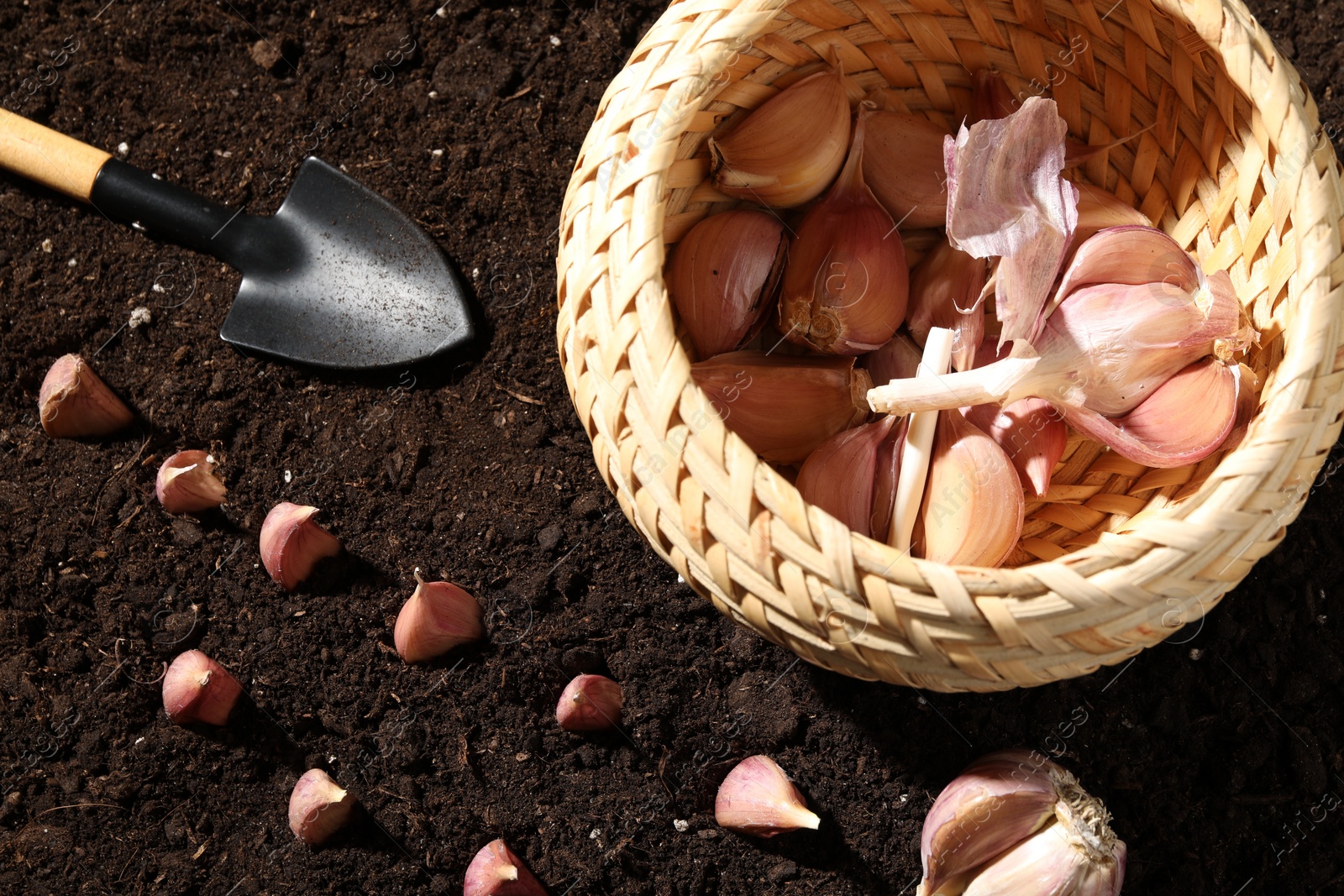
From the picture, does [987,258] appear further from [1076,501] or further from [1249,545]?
[1249,545]

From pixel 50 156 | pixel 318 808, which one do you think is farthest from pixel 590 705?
pixel 50 156

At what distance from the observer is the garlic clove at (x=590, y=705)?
1121 millimetres

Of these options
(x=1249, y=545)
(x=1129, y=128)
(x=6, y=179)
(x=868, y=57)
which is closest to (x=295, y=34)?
(x=6, y=179)

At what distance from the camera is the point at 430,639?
3.77 ft

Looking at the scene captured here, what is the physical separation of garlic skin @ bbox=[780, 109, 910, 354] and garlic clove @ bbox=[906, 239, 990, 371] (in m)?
0.04

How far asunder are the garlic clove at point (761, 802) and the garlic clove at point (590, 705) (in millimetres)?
165

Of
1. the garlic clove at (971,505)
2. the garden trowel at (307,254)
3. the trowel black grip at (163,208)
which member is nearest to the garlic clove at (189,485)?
the garden trowel at (307,254)

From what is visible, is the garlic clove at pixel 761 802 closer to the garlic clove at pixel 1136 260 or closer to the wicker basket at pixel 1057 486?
the wicker basket at pixel 1057 486

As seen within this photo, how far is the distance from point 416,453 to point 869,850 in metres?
0.78

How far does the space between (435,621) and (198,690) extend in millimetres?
305

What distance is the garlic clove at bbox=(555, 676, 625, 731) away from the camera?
1.12 m

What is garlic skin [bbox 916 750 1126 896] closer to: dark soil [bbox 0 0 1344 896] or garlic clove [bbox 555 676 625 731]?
dark soil [bbox 0 0 1344 896]

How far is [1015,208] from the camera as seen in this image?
899 millimetres

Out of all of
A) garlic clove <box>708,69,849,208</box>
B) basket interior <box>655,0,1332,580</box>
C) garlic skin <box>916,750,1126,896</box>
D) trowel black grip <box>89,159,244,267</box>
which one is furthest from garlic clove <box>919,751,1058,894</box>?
trowel black grip <box>89,159,244,267</box>
